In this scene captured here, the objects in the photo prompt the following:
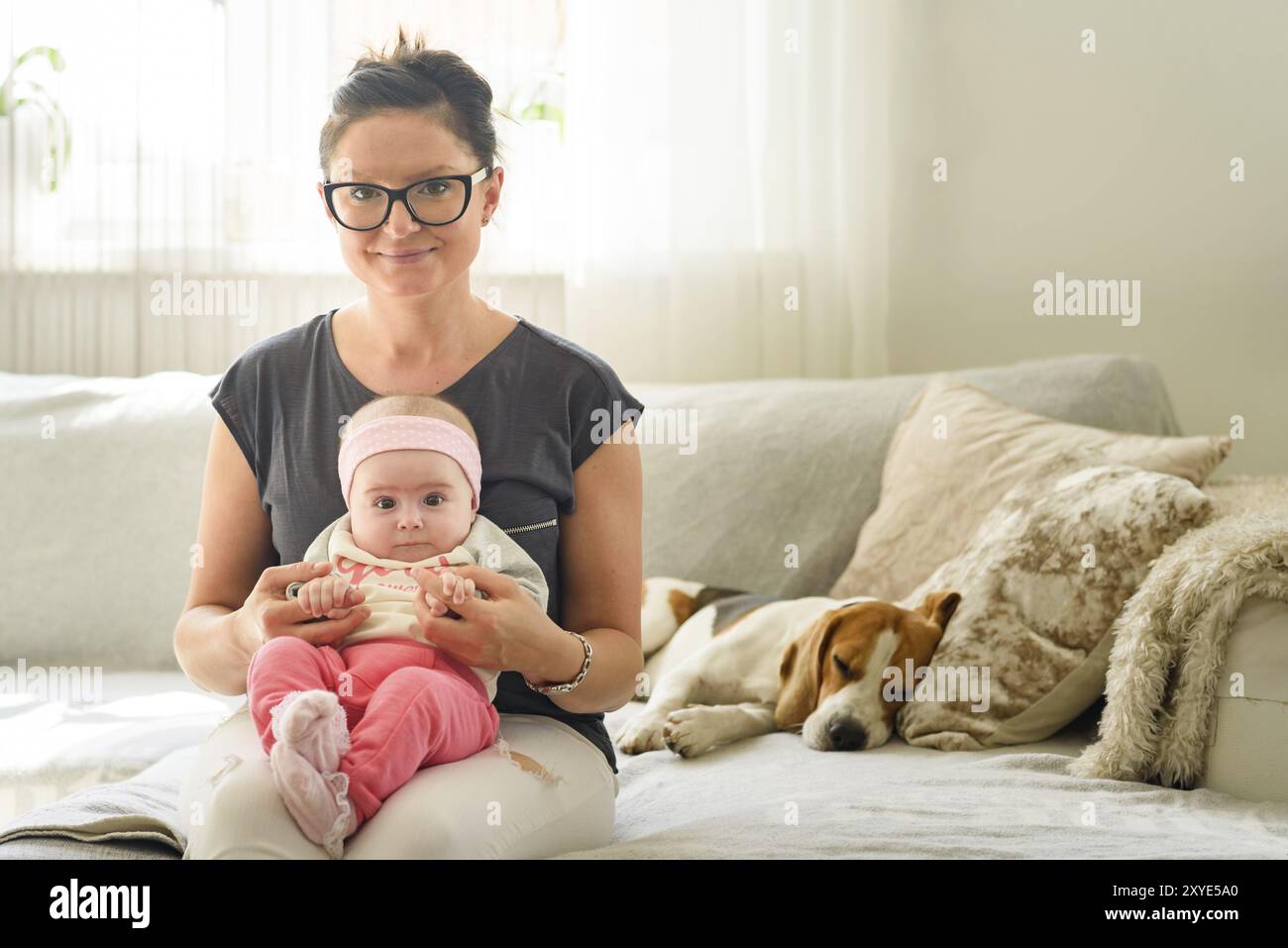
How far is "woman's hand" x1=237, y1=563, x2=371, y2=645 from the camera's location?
3.40 ft

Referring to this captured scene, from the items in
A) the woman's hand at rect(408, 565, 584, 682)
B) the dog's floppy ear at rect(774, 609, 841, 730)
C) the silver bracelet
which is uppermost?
the woman's hand at rect(408, 565, 584, 682)

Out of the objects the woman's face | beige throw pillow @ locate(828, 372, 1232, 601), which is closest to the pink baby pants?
the woman's face

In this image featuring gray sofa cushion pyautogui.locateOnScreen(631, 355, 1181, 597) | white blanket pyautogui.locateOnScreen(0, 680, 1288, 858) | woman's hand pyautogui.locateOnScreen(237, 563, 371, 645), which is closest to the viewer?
woman's hand pyautogui.locateOnScreen(237, 563, 371, 645)

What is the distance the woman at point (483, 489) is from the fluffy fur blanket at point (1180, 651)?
2.19ft

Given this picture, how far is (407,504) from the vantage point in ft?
3.54

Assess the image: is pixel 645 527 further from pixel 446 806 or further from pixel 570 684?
pixel 446 806

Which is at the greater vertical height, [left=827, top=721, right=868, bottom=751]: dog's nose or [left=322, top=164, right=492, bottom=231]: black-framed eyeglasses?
[left=322, top=164, right=492, bottom=231]: black-framed eyeglasses

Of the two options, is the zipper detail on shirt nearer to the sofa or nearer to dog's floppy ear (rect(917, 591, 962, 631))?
the sofa

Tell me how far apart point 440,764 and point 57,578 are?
150 cm

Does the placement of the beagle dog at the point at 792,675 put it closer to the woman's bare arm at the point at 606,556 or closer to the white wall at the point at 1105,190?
the woman's bare arm at the point at 606,556

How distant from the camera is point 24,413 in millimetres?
2355
